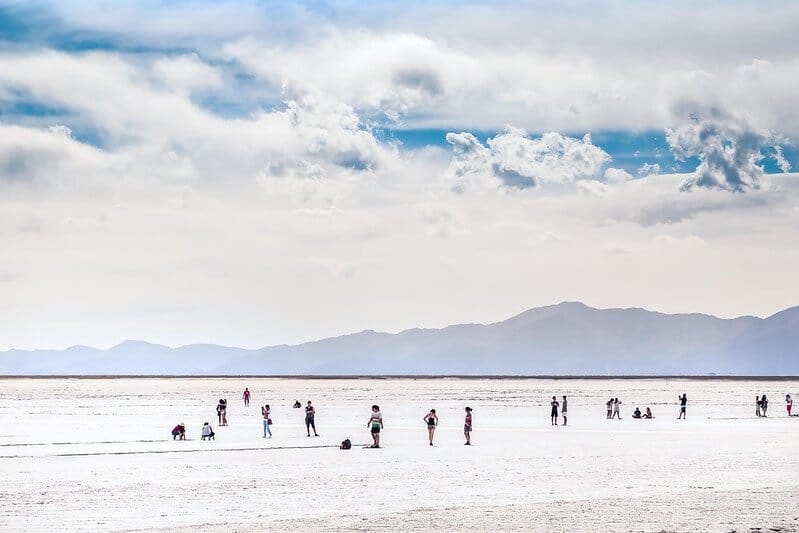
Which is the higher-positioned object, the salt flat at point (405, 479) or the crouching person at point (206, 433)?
the crouching person at point (206, 433)

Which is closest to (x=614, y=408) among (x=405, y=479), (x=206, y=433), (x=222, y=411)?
(x=222, y=411)

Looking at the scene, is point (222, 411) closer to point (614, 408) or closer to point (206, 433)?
point (206, 433)

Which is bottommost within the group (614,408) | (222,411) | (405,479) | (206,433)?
(405,479)

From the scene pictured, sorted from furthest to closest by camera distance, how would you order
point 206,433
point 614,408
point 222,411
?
point 614,408 → point 222,411 → point 206,433

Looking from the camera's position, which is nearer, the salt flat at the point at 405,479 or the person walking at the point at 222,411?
the salt flat at the point at 405,479

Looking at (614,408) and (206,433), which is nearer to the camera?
(206,433)

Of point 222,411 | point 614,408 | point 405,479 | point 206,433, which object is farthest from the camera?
point 614,408

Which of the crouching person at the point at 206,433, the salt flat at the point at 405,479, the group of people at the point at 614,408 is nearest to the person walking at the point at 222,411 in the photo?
the salt flat at the point at 405,479

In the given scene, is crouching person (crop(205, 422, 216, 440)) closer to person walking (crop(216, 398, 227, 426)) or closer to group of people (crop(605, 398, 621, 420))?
person walking (crop(216, 398, 227, 426))

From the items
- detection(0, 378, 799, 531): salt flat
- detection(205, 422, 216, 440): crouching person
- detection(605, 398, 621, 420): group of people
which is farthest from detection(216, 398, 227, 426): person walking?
detection(605, 398, 621, 420): group of people

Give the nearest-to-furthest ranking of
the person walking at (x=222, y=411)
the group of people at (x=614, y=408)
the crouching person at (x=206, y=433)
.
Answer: the crouching person at (x=206, y=433), the person walking at (x=222, y=411), the group of people at (x=614, y=408)

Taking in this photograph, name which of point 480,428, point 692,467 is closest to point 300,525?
point 692,467

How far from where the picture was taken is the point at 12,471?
3034 cm

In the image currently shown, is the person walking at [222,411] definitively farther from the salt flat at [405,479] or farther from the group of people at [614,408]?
the group of people at [614,408]
